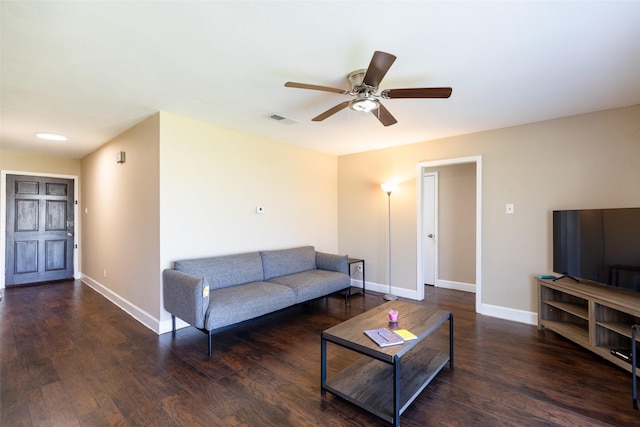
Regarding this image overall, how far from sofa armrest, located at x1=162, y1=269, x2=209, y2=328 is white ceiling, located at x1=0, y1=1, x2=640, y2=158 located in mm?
1780

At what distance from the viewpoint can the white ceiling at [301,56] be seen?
1.66 metres

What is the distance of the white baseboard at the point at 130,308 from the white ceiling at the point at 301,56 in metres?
2.33

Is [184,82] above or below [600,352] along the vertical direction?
above

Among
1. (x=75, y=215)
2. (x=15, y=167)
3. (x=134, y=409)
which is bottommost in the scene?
(x=134, y=409)

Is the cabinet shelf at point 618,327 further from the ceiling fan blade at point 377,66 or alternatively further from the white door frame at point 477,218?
the ceiling fan blade at point 377,66

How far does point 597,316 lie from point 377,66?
2.97m

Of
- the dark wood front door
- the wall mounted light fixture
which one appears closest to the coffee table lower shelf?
the wall mounted light fixture

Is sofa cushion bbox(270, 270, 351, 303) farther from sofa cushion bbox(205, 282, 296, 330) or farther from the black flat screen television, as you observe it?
the black flat screen television

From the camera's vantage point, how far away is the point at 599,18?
1701 millimetres

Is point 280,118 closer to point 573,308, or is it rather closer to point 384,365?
point 384,365

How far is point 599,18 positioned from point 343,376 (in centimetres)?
287

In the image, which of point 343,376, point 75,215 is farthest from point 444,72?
point 75,215

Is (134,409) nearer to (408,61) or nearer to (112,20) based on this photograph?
(112,20)

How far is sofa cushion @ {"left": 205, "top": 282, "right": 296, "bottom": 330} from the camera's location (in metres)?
Result: 2.80
